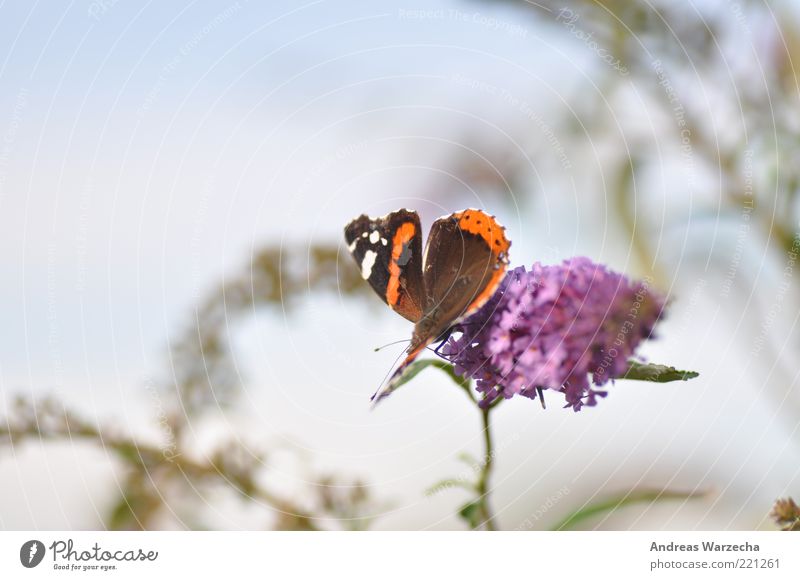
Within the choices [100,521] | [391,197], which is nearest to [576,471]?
[391,197]

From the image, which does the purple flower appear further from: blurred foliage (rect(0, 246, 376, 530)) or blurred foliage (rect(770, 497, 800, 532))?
blurred foliage (rect(0, 246, 376, 530))

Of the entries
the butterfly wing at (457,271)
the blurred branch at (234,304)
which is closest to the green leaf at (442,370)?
the butterfly wing at (457,271)

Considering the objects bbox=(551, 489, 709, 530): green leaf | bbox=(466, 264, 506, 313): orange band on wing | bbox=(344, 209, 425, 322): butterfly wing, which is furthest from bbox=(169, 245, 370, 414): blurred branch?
bbox=(551, 489, 709, 530): green leaf

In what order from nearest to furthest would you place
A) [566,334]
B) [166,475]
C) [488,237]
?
[566,334]
[488,237]
[166,475]

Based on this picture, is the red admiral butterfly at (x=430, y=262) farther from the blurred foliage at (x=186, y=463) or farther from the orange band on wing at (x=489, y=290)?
the blurred foliage at (x=186, y=463)

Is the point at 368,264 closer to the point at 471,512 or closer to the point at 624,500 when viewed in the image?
the point at 471,512

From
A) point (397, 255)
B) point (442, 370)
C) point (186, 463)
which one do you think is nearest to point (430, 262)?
point (397, 255)
